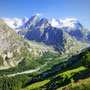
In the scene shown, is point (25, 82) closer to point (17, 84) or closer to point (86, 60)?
point (17, 84)

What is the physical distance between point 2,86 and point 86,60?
140742 millimetres

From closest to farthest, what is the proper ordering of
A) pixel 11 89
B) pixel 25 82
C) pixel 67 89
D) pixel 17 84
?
pixel 67 89, pixel 11 89, pixel 17 84, pixel 25 82

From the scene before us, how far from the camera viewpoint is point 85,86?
106ft

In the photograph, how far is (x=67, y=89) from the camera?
35.1 meters

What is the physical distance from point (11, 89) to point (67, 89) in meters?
124

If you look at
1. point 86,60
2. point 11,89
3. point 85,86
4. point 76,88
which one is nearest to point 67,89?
point 76,88

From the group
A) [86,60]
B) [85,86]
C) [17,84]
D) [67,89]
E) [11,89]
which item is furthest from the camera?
[17,84]

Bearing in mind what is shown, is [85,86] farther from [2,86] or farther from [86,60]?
[2,86]

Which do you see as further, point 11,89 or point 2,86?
point 2,86

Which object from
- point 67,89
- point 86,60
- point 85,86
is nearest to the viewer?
point 85,86

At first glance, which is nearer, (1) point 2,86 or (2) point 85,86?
(2) point 85,86

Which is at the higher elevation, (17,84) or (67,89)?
(67,89)

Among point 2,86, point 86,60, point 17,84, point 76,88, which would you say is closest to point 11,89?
point 17,84

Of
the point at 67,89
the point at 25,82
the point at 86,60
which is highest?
the point at 86,60
